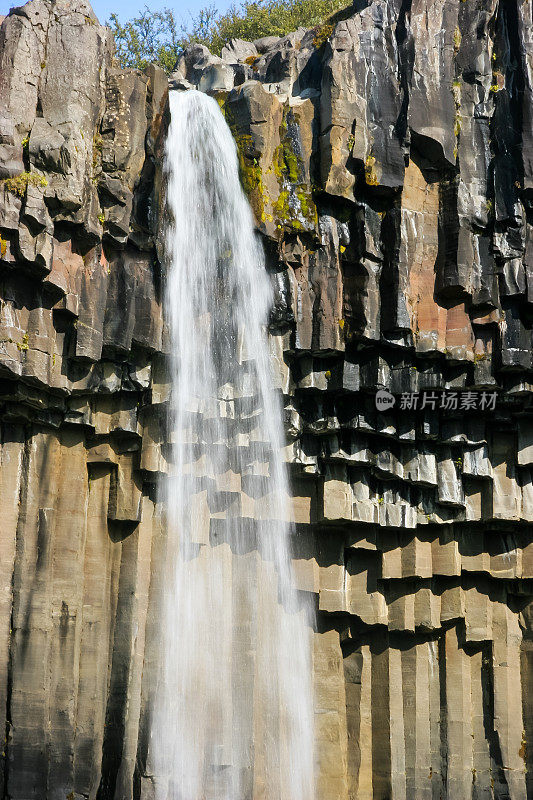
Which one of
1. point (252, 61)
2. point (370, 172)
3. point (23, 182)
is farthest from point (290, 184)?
point (23, 182)

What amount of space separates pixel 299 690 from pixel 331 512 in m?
2.46

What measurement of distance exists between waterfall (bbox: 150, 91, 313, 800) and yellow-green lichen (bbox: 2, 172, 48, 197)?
1901mm

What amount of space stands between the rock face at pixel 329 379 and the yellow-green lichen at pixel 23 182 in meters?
0.03

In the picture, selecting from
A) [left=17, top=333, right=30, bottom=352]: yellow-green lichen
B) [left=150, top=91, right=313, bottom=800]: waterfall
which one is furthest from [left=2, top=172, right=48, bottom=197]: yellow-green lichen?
[left=150, top=91, right=313, bottom=800]: waterfall

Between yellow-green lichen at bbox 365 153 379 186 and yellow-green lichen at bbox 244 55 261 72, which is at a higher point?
yellow-green lichen at bbox 244 55 261 72


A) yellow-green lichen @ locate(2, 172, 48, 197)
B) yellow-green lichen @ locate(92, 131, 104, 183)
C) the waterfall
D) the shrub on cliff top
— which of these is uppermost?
the shrub on cliff top

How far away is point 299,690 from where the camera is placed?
12.2m

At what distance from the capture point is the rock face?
10.3 m

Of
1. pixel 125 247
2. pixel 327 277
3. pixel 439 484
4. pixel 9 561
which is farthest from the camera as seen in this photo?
pixel 439 484

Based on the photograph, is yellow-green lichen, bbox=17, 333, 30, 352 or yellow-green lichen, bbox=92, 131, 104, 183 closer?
yellow-green lichen, bbox=17, 333, 30, 352

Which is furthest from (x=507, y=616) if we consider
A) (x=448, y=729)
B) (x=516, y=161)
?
(x=516, y=161)

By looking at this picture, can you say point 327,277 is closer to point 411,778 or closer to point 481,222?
point 481,222

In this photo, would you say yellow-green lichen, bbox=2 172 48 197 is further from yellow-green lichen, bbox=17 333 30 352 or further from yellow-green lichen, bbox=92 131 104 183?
yellow-green lichen, bbox=17 333 30 352

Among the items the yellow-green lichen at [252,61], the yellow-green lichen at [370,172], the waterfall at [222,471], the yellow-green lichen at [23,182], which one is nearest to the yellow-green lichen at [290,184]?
the waterfall at [222,471]
